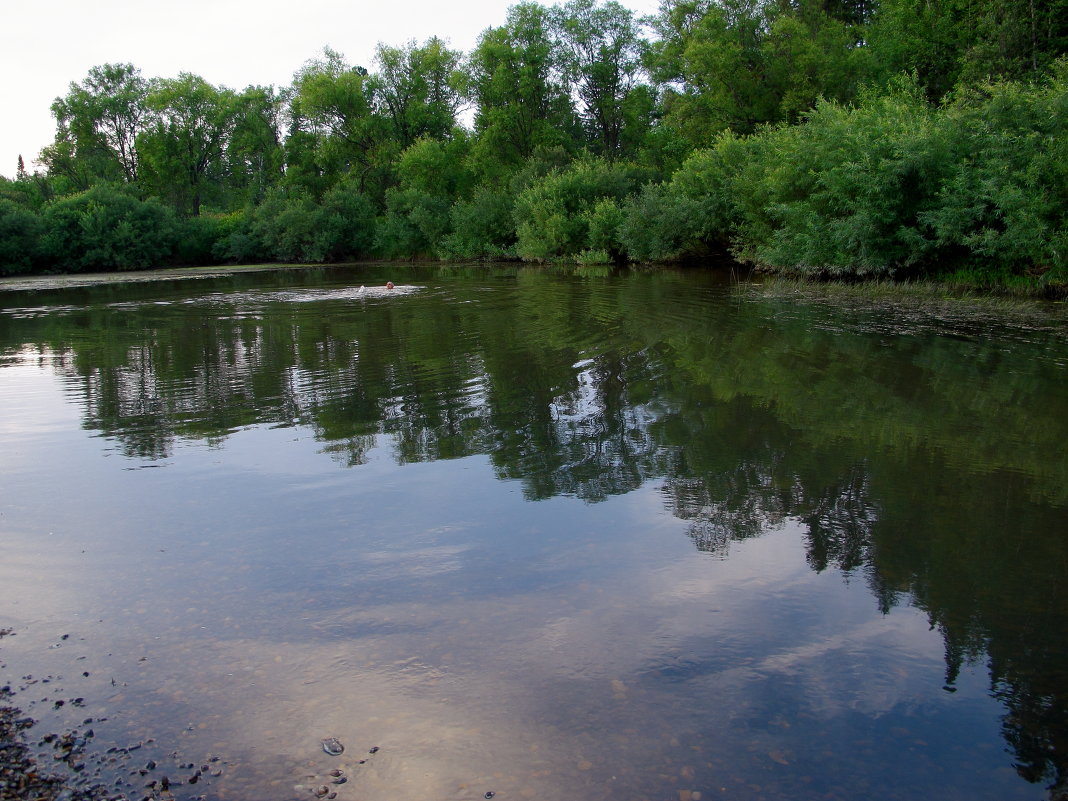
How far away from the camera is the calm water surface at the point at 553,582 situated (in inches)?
159

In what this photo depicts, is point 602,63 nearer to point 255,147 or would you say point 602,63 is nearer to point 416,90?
point 416,90

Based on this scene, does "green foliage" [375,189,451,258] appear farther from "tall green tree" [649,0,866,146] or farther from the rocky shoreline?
the rocky shoreline

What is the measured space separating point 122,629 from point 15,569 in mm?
1618

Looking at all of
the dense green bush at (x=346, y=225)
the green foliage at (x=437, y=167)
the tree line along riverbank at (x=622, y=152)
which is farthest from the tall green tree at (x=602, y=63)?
the dense green bush at (x=346, y=225)

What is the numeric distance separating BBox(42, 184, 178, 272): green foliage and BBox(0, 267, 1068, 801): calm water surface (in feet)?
148

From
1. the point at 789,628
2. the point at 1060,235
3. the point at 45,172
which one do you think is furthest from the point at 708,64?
the point at 45,172

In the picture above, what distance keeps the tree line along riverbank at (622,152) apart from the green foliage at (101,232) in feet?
0.52

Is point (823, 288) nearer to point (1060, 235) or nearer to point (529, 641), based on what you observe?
point (1060, 235)

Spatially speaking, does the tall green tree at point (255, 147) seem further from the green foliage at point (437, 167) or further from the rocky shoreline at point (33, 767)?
the rocky shoreline at point (33, 767)

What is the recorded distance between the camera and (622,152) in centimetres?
6272

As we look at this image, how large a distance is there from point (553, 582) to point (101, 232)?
185 ft

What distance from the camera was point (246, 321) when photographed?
866 inches

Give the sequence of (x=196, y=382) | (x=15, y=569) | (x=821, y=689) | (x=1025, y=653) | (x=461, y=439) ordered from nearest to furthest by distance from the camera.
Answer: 1. (x=821, y=689)
2. (x=1025, y=653)
3. (x=15, y=569)
4. (x=461, y=439)
5. (x=196, y=382)

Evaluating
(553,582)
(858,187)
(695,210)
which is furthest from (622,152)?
(553,582)
